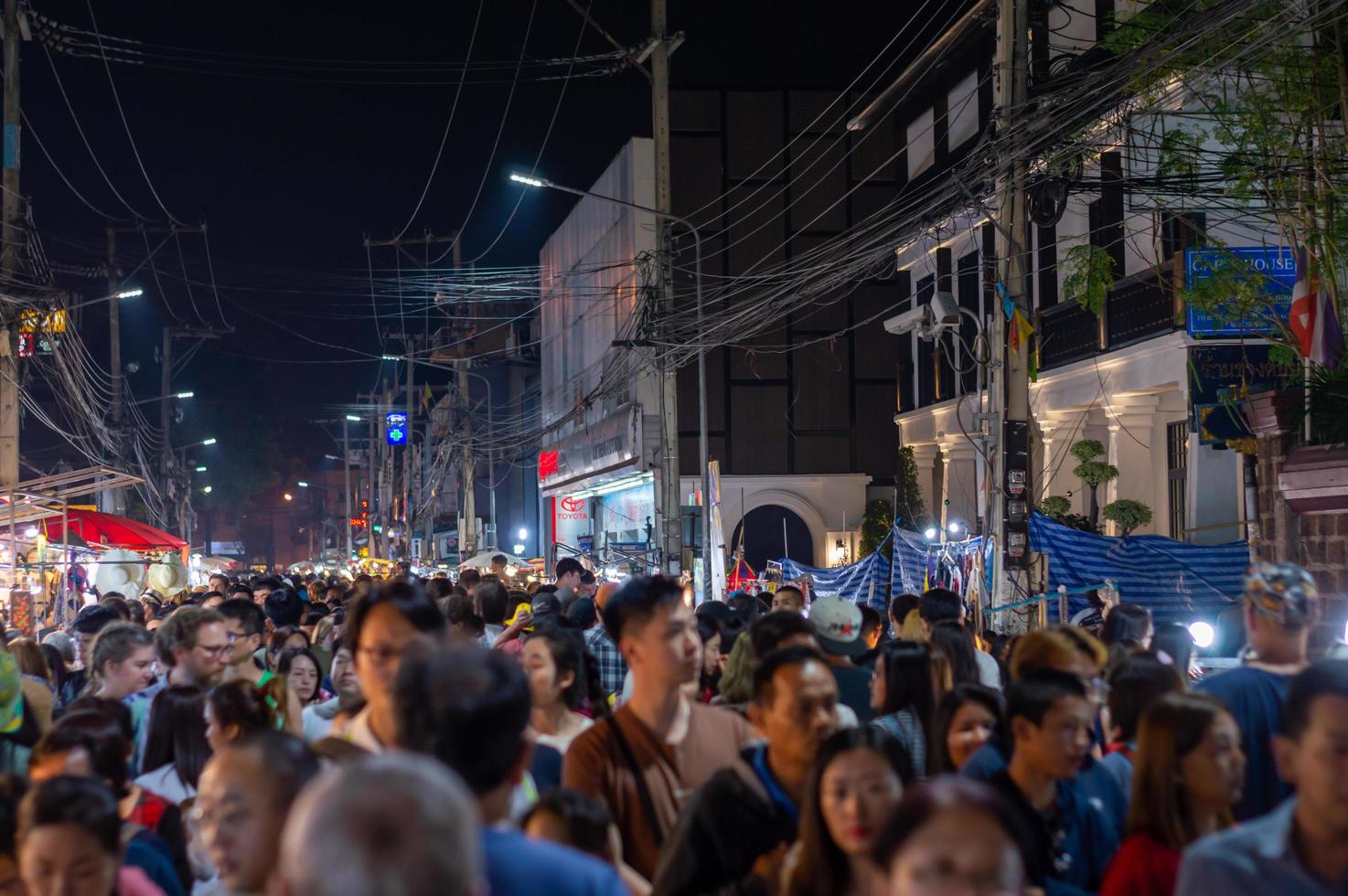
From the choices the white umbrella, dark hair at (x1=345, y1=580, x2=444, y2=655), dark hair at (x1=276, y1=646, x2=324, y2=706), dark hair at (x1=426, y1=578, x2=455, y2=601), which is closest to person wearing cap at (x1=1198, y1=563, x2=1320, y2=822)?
dark hair at (x1=345, y1=580, x2=444, y2=655)

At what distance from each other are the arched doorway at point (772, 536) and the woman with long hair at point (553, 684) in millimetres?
38320

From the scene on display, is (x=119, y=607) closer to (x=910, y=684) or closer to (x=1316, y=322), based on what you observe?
(x=910, y=684)

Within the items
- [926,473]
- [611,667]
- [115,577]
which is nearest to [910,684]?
[611,667]

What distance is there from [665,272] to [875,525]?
17129mm

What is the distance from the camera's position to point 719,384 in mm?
44719

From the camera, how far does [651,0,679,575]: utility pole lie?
69.9ft

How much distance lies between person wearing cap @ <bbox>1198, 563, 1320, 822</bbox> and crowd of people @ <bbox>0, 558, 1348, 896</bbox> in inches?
0.4

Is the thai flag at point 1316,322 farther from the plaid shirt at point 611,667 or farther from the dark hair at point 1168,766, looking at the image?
the dark hair at point 1168,766

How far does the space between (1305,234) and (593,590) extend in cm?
906

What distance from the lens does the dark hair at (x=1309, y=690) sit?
3.54m

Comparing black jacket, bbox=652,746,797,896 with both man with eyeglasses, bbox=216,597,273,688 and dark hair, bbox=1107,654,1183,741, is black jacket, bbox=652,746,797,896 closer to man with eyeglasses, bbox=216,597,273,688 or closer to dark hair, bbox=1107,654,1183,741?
dark hair, bbox=1107,654,1183,741

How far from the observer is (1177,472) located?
22.1 meters

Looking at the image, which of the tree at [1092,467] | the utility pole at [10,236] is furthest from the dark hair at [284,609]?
the tree at [1092,467]

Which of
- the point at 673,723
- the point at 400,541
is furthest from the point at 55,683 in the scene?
the point at 400,541
